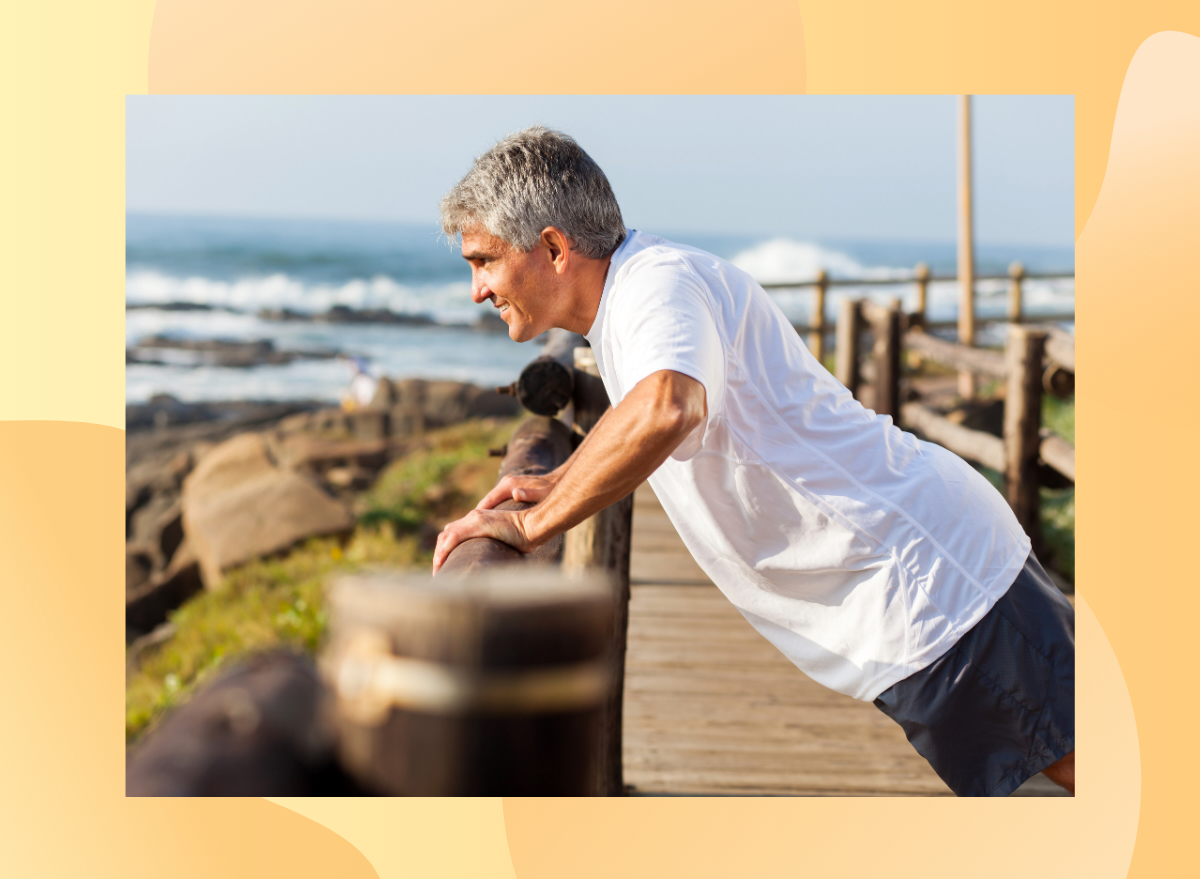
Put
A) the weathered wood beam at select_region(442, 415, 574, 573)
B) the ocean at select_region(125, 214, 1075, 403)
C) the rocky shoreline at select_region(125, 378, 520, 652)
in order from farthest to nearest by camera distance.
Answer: the ocean at select_region(125, 214, 1075, 403) < the rocky shoreline at select_region(125, 378, 520, 652) < the weathered wood beam at select_region(442, 415, 574, 573)

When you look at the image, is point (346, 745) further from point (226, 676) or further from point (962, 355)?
point (962, 355)

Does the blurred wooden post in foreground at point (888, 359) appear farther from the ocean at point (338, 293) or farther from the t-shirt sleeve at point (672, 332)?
the ocean at point (338, 293)

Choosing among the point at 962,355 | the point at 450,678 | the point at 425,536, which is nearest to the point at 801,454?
the point at 450,678

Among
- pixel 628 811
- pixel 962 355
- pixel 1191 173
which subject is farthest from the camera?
pixel 962 355

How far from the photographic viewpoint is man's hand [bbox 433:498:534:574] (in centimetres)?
123

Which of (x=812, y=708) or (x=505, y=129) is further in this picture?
(x=812, y=708)

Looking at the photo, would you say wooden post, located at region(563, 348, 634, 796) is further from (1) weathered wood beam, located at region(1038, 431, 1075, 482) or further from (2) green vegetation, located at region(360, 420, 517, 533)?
(2) green vegetation, located at region(360, 420, 517, 533)

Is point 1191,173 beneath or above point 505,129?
above

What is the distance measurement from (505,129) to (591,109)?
67.5 feet

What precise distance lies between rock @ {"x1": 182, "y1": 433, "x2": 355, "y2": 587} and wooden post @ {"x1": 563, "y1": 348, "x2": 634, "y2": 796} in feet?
19.1

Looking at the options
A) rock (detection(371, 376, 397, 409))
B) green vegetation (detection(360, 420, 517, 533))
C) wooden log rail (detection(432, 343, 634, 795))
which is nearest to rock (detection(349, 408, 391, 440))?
rock (detection(371, 376, 397, 409))

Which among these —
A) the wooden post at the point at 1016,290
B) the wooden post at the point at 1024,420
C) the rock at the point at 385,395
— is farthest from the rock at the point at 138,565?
the wooden post at the point at 1016,290

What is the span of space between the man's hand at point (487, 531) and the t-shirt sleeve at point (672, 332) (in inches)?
9.5

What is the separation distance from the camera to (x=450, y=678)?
1.32 feet
